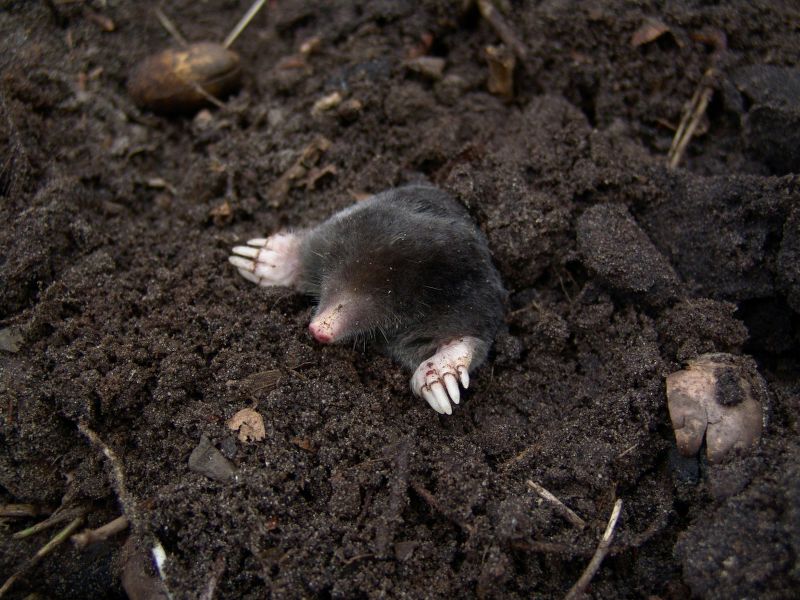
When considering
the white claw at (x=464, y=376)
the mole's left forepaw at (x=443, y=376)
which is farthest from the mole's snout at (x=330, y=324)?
Result: the white claw at (x=464, y=376)

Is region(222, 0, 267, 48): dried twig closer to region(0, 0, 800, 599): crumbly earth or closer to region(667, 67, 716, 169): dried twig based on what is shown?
region(0, 0, 800, 599): crumbly earth

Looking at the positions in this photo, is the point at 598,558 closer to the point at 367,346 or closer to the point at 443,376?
the point at 443,376

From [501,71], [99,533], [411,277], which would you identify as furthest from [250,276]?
[501,71]

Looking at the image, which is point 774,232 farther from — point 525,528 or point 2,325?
point 2,325

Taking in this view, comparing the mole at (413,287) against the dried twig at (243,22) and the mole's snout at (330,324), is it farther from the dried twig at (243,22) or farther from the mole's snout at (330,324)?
the dried twig at (243,22)

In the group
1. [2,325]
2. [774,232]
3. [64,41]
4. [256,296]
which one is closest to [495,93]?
[774,232]

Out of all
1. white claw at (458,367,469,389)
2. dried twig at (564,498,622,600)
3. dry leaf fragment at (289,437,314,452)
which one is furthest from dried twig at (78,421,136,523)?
dried twig at (564,498,622,600)
